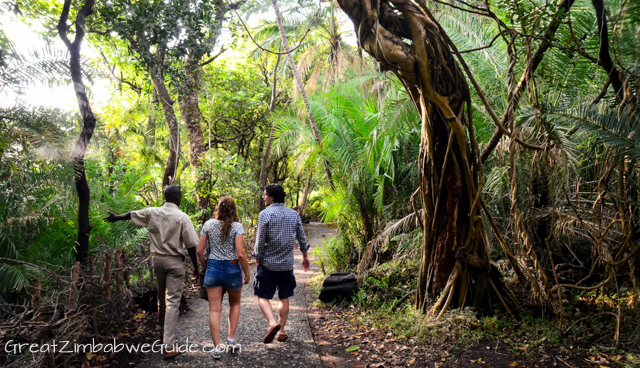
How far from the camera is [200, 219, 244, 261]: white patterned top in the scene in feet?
13.9

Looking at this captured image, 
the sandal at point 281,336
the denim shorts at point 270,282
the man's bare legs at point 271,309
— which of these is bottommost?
the sandal at point 281,336

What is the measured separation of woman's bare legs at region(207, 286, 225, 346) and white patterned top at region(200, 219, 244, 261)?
1.08 ft

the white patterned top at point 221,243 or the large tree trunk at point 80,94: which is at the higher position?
the large tree trunk at point 80,94

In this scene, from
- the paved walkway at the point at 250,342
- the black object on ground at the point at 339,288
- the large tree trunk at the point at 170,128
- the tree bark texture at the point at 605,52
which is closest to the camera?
the tree bark texture at the point at 605,52

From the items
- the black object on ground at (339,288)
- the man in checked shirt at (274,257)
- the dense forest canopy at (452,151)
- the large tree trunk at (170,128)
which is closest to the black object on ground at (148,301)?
the dense forest canopy at (452,151)

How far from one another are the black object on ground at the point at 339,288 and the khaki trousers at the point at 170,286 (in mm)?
2711

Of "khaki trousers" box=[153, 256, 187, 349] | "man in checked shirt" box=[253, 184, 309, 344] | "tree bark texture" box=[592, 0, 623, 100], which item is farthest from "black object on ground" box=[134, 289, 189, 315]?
"tree bark texture" box=[592, 0, 623, 100]

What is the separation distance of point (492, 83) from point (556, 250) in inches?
110

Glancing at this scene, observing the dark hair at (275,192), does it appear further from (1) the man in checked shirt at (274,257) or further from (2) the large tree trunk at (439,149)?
(2) the large tree trunk at (439,149)

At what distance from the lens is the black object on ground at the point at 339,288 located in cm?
638

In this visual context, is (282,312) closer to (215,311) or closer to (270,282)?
(270,282)

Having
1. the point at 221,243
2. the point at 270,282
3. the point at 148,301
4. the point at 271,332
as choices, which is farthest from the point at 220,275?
the point at 148,301

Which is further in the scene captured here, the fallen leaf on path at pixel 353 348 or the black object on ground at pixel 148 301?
the black object on ground at pixel 148 301

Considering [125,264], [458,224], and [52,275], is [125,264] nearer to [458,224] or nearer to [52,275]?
[52,275]
